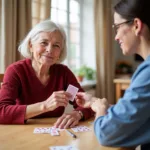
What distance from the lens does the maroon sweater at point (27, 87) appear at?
59.4 inches

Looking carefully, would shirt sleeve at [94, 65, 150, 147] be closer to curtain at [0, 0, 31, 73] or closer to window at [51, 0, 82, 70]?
curtain at [0, 0, 31, 73]

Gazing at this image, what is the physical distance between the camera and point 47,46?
1.74m

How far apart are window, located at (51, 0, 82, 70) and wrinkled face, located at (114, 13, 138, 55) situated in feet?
9.30

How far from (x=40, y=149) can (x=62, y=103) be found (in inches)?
18.0

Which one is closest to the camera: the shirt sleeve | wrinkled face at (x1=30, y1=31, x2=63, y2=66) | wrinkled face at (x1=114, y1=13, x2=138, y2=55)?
the shirt sleeve

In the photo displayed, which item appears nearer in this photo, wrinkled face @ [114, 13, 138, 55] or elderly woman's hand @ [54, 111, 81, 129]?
wrinkled face @ [114, 13, 138, 55]

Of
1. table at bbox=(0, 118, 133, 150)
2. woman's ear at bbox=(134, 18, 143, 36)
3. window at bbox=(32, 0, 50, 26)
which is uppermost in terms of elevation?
window at bbox=(32, 0, 50, 26)

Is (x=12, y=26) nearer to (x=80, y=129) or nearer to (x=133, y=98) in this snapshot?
(x=80, y=129)

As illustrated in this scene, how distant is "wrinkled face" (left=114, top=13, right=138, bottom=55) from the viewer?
0.95 meters

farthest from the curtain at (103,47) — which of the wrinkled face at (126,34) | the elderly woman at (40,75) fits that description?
the wrinkled face at (126,34)

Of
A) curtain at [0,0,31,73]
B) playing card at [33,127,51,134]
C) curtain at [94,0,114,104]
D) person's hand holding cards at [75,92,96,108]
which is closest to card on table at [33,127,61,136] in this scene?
playing card at [33,127,51,134]

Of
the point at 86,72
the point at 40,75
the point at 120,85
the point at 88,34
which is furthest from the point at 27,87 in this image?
the point at 88,34

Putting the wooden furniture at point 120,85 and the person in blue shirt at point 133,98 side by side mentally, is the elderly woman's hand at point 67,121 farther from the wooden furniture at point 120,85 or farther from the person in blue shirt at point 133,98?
the wooden furniture at point 120,85

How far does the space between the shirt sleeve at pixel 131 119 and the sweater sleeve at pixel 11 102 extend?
630 millimetres
